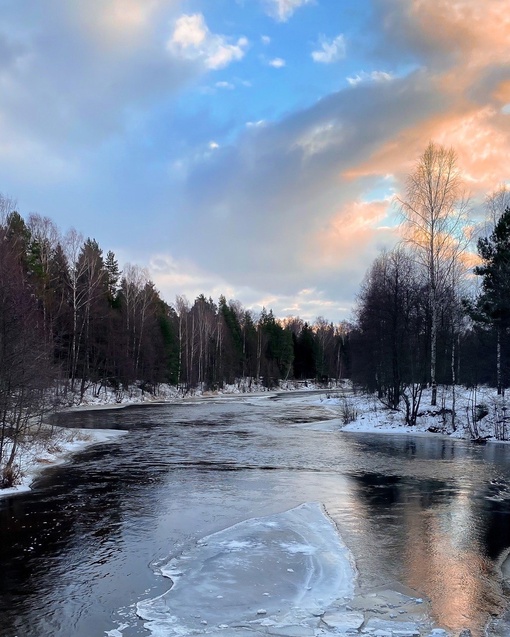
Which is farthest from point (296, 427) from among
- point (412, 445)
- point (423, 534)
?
point (423, 534)

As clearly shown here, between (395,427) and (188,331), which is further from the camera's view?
(188,331)

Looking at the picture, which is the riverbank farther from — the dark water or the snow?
the dark water

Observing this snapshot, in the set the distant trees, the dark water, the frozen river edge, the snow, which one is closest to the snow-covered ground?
the dark water

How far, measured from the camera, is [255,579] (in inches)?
311

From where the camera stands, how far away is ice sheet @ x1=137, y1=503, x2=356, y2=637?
21.2 ft

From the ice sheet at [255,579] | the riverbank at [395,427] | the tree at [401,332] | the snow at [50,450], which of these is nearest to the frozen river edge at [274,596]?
the ice sheet at [255,579]

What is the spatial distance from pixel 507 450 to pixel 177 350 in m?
51.5

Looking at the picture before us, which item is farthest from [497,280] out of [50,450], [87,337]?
[87,337]

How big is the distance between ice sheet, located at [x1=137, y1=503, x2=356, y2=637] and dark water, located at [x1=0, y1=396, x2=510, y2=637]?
339 millimetres

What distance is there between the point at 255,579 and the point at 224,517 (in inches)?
140

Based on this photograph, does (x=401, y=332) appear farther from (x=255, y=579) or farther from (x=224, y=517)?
(x=255, y=579)

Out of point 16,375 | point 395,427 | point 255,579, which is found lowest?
point 395,427

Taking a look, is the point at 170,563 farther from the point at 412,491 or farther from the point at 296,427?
the point at 296,427

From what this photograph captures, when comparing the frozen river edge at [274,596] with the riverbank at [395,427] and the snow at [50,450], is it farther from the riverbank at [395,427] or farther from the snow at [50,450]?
the riverbank at [395,427]
